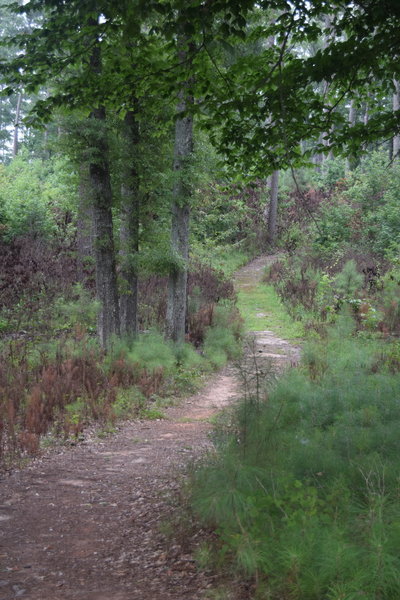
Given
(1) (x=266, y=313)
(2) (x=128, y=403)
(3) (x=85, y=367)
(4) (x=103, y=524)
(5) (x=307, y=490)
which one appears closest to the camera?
(5) (x=307, y=490)

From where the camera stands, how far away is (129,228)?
11.2m

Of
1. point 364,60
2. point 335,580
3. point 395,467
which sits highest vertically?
point 364,60

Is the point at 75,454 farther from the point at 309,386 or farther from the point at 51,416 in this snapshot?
the point at 309,386

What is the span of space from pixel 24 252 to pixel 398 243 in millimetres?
13123

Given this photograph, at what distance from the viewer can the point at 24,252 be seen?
49.4 ft

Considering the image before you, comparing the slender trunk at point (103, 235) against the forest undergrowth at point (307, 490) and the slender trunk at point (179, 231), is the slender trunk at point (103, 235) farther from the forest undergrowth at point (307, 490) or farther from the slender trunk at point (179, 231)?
the forest undergrowth at point (307, 490)

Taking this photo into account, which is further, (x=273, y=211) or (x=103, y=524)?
(x=273, y=211)

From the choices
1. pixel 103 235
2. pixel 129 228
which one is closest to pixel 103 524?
pixel 103 235

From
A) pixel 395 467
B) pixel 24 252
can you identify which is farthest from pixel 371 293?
pixel 395 467

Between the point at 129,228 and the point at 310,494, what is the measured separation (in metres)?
8.41

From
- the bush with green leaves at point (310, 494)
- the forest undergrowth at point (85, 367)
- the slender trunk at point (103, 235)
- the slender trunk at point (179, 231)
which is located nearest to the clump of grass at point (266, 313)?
the forest undergrowth at point (85, 367)

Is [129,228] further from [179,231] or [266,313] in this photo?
[266,313]

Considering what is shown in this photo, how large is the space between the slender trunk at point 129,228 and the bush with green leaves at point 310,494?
19.3 ft

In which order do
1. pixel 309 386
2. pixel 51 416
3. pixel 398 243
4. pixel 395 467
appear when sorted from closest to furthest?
pixel 395 467 < pixel 309 386 < pixel 51 416 < pixel 398 243
